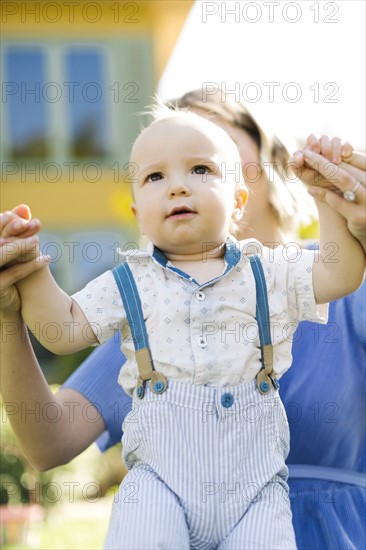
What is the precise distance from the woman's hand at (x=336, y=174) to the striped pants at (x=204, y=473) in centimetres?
42

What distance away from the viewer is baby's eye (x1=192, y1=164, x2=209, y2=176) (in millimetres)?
2004

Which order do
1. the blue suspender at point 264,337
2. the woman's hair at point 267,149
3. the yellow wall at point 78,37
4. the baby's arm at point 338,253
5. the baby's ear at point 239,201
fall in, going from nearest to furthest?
the baby's arm at point 338,253 → the blue suspender at point 264,337 → the baby's ear at point 239,201 → the woman's hair at point 267,149 → the yellow wall at point 78,37

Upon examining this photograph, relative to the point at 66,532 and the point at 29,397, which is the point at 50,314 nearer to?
the point at 29,397

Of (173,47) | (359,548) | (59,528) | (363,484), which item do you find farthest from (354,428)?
(173,47)

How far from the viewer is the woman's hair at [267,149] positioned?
121 inches

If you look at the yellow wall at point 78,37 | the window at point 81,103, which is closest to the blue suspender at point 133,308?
the yellow wall at point 78,37

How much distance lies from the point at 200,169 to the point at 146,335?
1.21 ft

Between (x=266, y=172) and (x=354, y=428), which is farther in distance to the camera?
(x=266, y=172)

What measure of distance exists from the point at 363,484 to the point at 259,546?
3.66 feet

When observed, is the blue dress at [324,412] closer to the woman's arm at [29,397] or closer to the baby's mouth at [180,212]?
the woman's arm at [29,397]

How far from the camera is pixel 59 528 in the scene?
19.7 feet

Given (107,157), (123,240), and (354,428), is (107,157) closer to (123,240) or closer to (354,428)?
(123,240)

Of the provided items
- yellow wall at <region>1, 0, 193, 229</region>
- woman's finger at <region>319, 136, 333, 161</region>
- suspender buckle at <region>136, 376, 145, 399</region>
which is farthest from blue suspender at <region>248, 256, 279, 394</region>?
yellow wall at <region>1, 0, 193, 229</region>

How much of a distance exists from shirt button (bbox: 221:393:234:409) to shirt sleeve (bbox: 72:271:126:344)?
263mm
